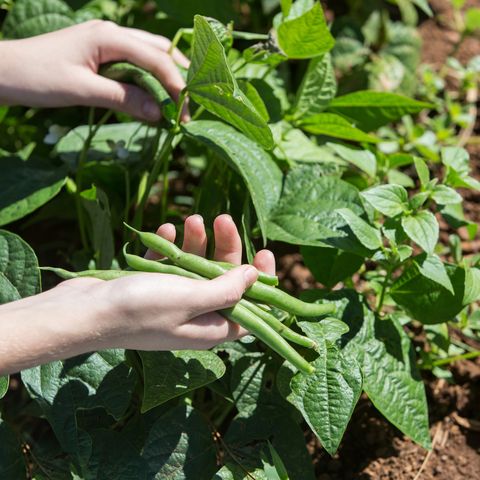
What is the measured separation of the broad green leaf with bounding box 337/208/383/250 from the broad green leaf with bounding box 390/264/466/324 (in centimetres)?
16

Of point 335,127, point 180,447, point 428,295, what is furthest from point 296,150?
point 180,447

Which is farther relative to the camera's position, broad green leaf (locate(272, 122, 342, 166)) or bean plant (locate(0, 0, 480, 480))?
broad green leaf (locate(272, 122, 342, 166))

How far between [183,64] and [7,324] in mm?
1110

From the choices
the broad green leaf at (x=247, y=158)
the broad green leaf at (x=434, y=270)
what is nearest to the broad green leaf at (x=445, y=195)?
the broad green leaf at (x=434, y=270)

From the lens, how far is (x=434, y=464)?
2172 millimetres

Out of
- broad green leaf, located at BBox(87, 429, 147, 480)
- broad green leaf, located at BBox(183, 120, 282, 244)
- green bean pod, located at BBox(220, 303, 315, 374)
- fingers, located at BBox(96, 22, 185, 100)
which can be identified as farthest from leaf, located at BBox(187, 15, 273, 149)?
broad green leaf, located at BBox(87, 429, 147, 480)

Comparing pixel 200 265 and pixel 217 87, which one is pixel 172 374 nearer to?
pixel 200 265

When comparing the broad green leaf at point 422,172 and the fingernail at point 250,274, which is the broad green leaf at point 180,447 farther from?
the broad green leaf at point 422,172

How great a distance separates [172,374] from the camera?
169 cm

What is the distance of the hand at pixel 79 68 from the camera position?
2084 mm

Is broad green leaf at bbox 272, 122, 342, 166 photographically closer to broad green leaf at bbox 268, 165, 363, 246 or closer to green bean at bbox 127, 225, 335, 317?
broad green leaf at bbox 268, 165, 363, 246

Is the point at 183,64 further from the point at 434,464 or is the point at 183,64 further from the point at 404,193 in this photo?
the point at 434,464

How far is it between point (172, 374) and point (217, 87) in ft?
2.30

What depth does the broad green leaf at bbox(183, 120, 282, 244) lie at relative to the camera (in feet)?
6.43
